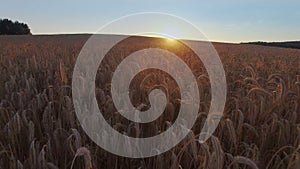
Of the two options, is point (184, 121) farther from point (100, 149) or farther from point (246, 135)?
point (100, 149)

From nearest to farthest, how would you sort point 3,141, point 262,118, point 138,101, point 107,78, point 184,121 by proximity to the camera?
point 3,141
point 184,121
point 262,118
point 138,101
point 107,78

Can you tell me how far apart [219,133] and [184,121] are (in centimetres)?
16

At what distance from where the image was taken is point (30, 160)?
1.12 m

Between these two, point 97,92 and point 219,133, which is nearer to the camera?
point 219,133

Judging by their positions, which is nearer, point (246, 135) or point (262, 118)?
point (246, 135)

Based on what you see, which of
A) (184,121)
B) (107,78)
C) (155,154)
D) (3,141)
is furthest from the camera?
(107,78)

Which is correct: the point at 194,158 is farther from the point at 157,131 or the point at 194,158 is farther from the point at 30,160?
the point at 30,160

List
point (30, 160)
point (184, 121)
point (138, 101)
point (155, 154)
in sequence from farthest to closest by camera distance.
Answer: point (138, 101)
point (184, 121)
point (155, 154)
point (30, 160)

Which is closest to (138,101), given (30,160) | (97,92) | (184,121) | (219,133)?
(97,92)

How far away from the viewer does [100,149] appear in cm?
133

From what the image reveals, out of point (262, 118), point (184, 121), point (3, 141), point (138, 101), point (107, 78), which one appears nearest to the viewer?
point (3, 141)

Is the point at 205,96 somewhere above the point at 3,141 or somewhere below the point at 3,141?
above

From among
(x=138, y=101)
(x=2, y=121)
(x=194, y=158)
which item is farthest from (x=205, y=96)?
(x=2, y=121)

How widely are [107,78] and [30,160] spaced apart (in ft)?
6.03
